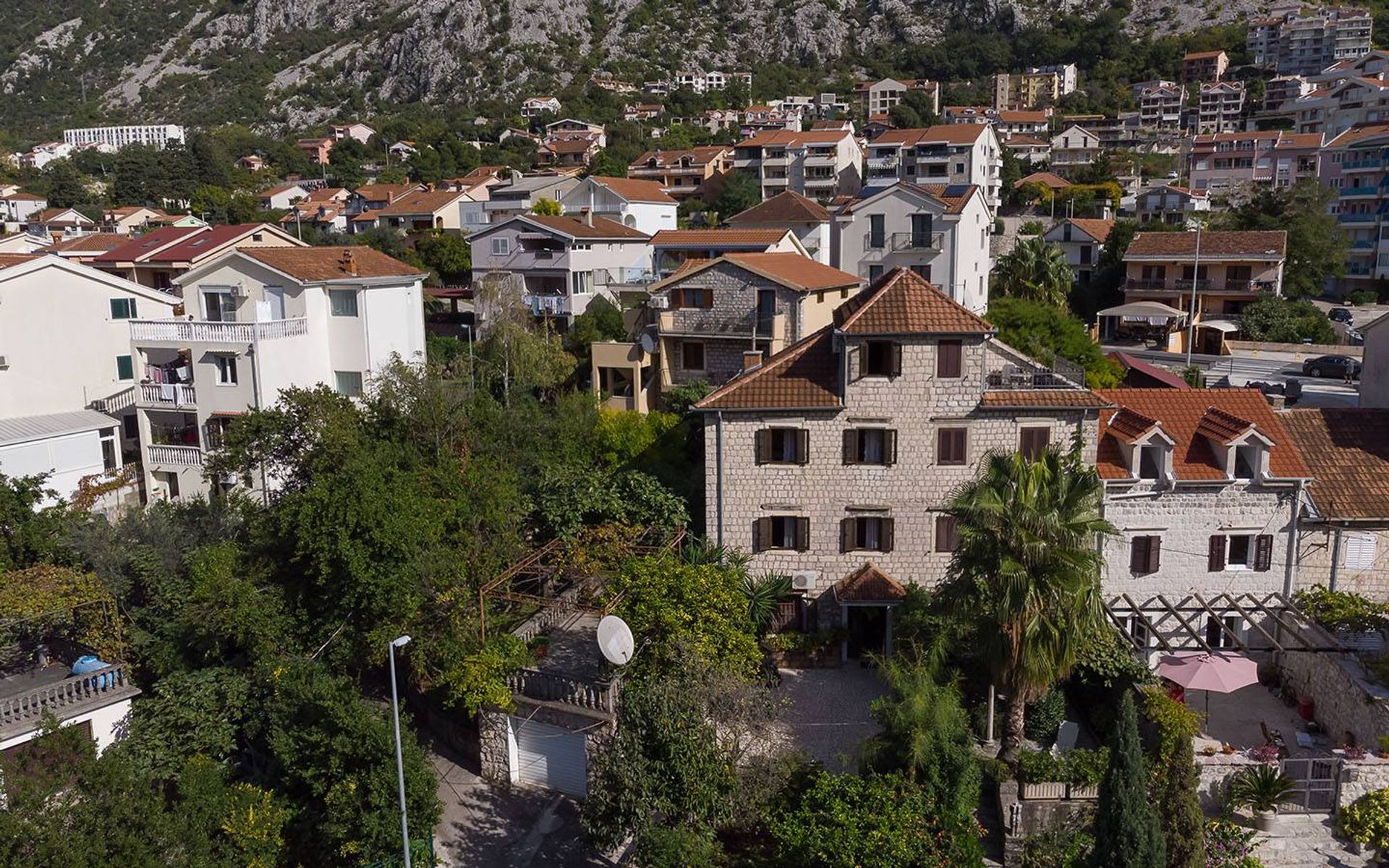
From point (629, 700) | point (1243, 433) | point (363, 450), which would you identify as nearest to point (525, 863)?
point (629, 700)

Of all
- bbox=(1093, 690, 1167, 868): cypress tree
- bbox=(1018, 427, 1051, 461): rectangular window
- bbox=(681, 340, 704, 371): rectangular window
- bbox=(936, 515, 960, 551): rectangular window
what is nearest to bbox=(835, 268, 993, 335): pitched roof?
bbox=(1018, 427, 1051, 461): rectangular window

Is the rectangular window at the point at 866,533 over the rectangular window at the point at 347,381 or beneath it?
beneath

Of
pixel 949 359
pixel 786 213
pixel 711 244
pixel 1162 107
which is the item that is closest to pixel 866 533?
pixel 949 359

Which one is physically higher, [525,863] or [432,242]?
[432,242]

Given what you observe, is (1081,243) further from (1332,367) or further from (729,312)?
(729,312)

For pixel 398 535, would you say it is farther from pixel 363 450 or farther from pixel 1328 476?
pixel 1328 476

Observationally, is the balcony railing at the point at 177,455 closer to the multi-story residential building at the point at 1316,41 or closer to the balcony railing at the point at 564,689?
the balcony railing at the point at 564,689

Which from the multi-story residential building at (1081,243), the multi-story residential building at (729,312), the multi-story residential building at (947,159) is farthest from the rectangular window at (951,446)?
the multi-story residential building at (947,159)
